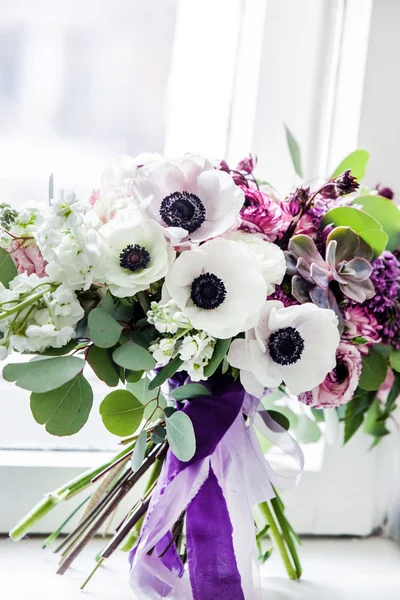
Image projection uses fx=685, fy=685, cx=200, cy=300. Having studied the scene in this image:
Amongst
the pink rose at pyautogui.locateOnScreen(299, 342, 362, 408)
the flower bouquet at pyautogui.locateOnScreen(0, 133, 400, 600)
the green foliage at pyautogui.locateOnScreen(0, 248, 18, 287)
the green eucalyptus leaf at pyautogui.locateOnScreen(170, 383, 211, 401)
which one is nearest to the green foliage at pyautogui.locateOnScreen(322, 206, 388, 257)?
the flower bouquet at pyautogui.locateOnScreen(0, 133, 400, 600)

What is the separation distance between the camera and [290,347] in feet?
1.99

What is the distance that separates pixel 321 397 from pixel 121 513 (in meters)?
0.39

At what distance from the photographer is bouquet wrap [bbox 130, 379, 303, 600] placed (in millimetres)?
686

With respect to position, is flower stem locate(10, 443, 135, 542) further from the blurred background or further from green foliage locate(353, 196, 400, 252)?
green foliage locate(353, 196, 400, 252)

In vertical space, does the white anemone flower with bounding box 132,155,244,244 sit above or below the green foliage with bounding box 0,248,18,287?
above

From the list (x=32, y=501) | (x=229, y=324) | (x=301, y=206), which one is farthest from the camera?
(x=32, y=501)

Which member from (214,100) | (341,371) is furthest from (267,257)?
(214,100)

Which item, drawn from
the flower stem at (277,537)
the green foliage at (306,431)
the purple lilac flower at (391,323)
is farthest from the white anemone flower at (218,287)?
the green foliage at (306,431)

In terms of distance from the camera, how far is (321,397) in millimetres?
713

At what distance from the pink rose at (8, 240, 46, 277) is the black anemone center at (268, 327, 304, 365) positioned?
23 centimetres

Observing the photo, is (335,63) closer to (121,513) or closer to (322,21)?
(322,21)

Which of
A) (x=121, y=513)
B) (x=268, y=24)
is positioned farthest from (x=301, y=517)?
(x=268, y=24)

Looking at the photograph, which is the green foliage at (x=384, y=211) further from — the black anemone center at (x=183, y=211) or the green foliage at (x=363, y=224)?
the black anemone center at (x=183, y=211)

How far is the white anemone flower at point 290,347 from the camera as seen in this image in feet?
1.98
